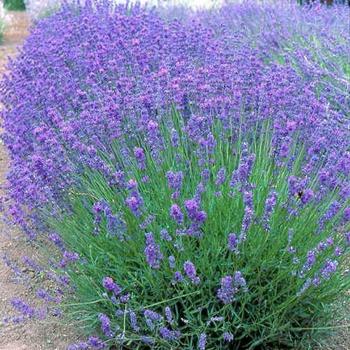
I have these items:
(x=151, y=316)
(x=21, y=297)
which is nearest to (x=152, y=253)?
(x=151, y=316)

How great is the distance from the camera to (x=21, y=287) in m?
3.39

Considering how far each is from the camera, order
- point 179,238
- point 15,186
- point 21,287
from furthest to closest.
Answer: point 21,287
point 15,186
point 179,238

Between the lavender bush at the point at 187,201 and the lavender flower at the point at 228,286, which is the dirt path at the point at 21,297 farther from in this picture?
the lavender flower at the point at 228,286

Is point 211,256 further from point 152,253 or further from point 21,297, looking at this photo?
point 21,297

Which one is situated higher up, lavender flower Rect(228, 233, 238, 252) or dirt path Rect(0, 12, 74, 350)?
lavender flower Rect(228, 233, 238, 252)

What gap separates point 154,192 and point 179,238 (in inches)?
18.5

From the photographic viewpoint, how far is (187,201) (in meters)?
2.27

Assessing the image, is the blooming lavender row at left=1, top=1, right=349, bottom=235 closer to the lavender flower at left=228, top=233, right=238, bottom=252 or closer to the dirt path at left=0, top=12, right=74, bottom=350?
the dirt path at left=0, top=12, right=74, bottom=350

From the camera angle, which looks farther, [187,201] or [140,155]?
[140,155]

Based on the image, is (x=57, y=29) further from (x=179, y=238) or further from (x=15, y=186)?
(x=179, y=238)

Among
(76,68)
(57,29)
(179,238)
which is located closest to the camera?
(179,238)

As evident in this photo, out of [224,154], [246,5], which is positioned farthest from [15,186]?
[246,5]

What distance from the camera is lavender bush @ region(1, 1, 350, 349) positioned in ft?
7.93

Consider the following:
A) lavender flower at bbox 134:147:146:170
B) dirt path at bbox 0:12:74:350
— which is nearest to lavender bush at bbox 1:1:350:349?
Answer: lavender flower at bbox 134:147:146:170
